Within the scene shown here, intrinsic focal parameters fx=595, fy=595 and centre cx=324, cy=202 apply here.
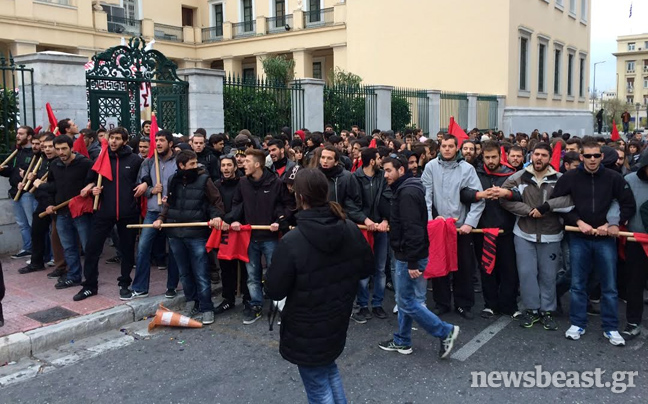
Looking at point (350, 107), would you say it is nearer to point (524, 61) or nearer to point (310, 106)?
point (310, 106)

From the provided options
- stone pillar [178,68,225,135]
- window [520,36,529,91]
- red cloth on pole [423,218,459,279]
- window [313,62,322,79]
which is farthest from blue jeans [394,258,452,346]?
window [313,62,322,79]

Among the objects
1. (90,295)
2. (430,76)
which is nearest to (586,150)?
(90,295)

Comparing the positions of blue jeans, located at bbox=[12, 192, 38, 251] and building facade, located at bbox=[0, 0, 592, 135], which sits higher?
building facade, located at bbox=[0, 0, 592, 135]

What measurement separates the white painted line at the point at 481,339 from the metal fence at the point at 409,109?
13.4 m

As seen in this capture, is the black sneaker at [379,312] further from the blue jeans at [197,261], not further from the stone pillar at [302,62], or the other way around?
the stone pillar at [302,62]

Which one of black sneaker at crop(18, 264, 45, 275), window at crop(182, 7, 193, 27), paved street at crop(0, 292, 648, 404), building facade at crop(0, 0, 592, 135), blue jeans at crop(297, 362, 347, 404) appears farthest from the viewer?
window at crop(182, 7, 193, 27)

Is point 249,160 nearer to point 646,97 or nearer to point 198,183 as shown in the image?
point 198,183

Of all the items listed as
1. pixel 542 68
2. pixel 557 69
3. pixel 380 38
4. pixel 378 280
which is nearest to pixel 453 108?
pixel 380 38

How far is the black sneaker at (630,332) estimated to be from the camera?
5.68 metres

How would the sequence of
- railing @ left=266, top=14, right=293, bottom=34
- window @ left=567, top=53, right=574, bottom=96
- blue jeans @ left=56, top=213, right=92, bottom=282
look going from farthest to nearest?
railing @ left=266, top=14, right=293, bottom=34
window @ left=567, top=53, right=574, bottom=96
blue jeans @ left=56, top=213, right=92, bottom=282

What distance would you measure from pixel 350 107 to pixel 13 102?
9.36 m

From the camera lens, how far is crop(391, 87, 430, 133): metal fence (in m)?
19.2

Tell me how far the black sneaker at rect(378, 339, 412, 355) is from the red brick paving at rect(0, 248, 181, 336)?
298 cm

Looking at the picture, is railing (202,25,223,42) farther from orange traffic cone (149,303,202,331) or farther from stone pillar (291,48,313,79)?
orange traffic cone (149,303,202,331)
